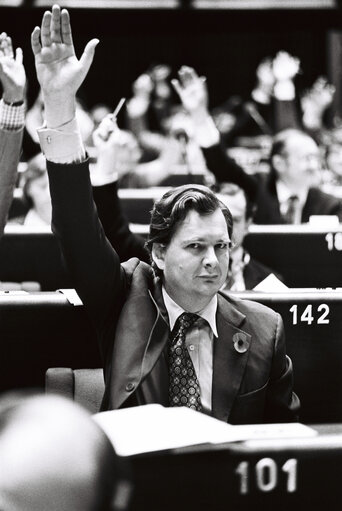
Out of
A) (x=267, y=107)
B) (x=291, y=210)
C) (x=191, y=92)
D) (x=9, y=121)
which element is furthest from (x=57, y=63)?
→ (x=267, y=107)

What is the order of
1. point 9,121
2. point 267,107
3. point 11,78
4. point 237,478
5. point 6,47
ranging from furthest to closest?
1. point 267,107
2. point 6,47
3. point 11,78
4. point 9,121
5. point 237,478

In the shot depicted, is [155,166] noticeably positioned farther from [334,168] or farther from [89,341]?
[89,341]

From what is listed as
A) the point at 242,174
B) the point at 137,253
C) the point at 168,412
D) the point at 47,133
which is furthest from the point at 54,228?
the point at 242,174

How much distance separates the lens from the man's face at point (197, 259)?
1.99 meters

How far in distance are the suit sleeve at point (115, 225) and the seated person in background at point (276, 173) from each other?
149 centimetres

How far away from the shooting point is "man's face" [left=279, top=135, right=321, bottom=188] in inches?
212

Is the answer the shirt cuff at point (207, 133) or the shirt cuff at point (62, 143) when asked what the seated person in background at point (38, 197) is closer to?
the shirt cuff at point (207, 133)

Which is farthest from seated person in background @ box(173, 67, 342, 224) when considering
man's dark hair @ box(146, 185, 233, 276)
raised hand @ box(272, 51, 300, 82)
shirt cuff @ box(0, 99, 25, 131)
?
raised hand @ box(272, 51, 300, 82)

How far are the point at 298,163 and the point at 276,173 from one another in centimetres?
17

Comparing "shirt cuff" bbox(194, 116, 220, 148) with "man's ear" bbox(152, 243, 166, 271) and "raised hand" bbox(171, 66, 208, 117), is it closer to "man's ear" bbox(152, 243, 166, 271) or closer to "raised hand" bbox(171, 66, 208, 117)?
"raised hand" bbox(171, 66, 208, 117)

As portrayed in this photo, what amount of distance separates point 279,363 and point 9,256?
1678 mm

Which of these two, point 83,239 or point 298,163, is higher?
point 83,239

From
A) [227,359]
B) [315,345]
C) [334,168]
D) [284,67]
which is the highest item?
[284,67]

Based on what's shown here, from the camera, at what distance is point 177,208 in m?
2.04
